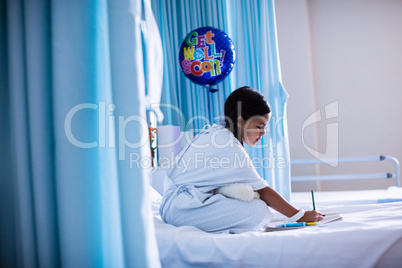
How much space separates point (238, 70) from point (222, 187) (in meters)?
1.18

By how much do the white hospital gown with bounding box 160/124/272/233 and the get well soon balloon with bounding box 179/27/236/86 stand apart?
67cm

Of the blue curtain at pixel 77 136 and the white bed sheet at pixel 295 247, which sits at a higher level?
the blue curtain at pixel 77 136

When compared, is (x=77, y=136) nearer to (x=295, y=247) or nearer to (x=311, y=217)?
(x=295, y=247)

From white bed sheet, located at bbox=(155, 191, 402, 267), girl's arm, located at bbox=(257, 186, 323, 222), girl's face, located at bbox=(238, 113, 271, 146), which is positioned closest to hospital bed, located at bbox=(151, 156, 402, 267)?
white bed sheet, located at bbox=(155, 191, 402, 267)

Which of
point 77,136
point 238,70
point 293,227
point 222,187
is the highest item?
point 238,70

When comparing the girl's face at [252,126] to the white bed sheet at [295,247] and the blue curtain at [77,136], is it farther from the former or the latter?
the blue curtain at [77,136]

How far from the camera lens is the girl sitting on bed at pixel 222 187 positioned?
134cm

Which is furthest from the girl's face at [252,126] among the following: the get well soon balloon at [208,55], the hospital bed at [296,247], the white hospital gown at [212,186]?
the get well soon balloon at [208,55]

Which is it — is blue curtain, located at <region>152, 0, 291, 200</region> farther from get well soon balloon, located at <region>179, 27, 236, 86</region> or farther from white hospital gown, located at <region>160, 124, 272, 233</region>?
white hospital gown, located at <region>160, 124, 272, 233</region>

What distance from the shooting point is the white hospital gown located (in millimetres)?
1332

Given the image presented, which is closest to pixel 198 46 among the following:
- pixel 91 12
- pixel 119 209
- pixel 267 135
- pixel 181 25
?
pixel 181 25

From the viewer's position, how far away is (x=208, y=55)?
6.96 feet

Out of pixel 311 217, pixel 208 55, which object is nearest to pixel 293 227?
pixel 311 217

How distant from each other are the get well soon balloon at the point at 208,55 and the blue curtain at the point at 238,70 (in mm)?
297
